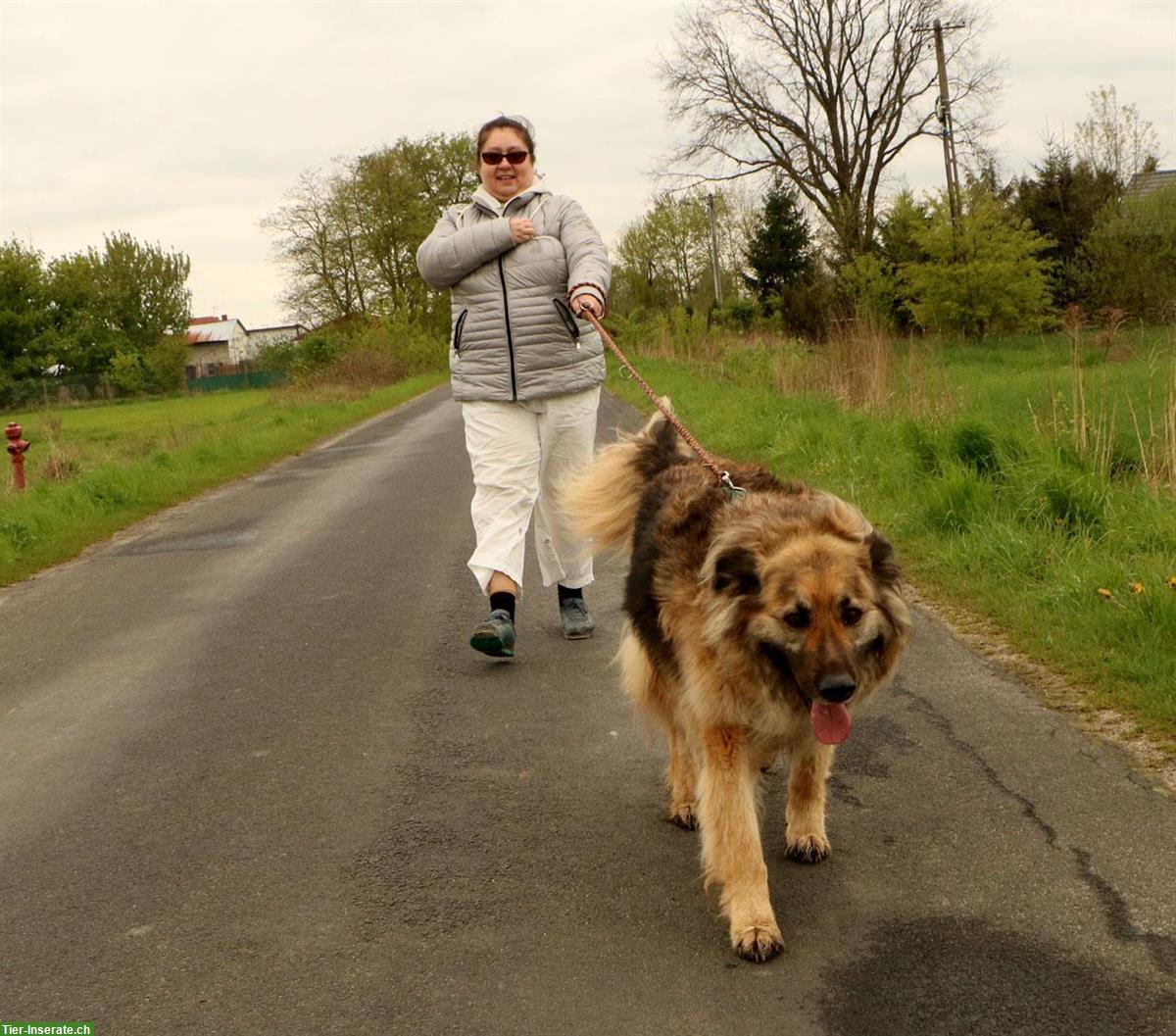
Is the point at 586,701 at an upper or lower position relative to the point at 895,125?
lower

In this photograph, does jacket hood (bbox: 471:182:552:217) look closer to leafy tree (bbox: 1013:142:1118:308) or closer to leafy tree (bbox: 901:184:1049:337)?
leafy tree (bbox: 901:184:1049:337)

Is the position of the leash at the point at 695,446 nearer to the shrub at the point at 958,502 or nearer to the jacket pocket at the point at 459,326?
the jacket pocket at the point at 459,326

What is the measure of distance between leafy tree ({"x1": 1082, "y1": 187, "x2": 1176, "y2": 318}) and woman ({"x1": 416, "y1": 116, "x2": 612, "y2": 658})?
24.6 m

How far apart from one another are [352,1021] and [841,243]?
45967 mm

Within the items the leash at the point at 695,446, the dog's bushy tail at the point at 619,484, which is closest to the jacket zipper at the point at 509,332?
the leash at the point at 695,446

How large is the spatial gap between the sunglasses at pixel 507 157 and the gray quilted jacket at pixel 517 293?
0.16 meters

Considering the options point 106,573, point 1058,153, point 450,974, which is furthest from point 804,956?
point 1058,153

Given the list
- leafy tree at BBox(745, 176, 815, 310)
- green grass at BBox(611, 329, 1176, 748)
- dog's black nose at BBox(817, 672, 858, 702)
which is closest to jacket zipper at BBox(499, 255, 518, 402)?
green grass at BBox(611, 329, 1176, 748)

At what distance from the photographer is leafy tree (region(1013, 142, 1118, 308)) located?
39.0 m

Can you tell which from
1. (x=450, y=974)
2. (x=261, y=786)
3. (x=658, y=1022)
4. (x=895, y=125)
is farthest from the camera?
(x=895, y=125)

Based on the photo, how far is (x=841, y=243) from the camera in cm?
Answer: 4578

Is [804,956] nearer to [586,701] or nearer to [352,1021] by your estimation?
[352,1021]

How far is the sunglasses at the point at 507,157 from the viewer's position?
5.85m

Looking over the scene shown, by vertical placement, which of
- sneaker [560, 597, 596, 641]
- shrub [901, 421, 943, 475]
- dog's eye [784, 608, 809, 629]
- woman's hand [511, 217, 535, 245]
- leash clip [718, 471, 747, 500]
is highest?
woman's hand [511, 217, 535, 245]
